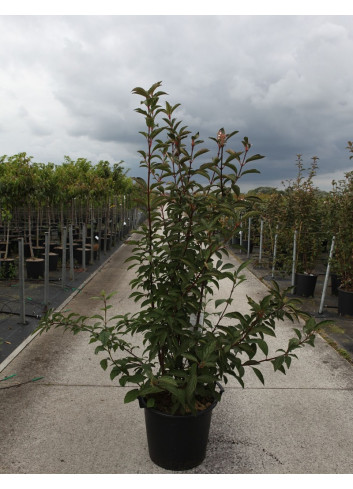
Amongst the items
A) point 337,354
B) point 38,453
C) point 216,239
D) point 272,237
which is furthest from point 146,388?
point 272,237

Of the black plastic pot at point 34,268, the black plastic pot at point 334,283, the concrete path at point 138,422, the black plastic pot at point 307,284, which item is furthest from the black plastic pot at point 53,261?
the black plastic pot at point 334,283

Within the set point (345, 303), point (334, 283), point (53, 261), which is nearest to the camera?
point (345, 303)

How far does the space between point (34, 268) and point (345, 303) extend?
20.1ft

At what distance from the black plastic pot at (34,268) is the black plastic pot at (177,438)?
6.45m

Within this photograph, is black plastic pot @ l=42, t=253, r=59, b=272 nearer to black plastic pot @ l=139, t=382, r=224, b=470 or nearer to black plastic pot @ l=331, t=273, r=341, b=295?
black plastic pot @ l=331, t=273, r=341, b=295

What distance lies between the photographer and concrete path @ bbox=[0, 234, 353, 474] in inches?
104

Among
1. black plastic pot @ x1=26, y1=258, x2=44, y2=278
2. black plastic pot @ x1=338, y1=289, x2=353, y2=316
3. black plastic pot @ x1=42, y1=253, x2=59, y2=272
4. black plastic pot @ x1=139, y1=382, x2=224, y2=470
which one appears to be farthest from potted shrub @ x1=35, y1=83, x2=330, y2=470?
black plastic pot @ x1=42, y1=253, x2=59, y2=272

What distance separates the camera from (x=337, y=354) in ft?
15.6

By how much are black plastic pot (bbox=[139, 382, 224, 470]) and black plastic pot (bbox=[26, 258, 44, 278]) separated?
6.45 metres

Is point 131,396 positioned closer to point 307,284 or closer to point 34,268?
point 307,284

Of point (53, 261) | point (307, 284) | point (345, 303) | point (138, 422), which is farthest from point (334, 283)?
point (53, 261)

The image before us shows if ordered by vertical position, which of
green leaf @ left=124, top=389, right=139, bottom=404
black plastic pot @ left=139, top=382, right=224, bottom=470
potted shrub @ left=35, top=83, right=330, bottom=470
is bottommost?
black plastic pot @ left=139, top=382, right=224, bottom=470

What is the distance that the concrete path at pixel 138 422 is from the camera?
8.71ft

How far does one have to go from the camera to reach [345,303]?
20.8 feet
